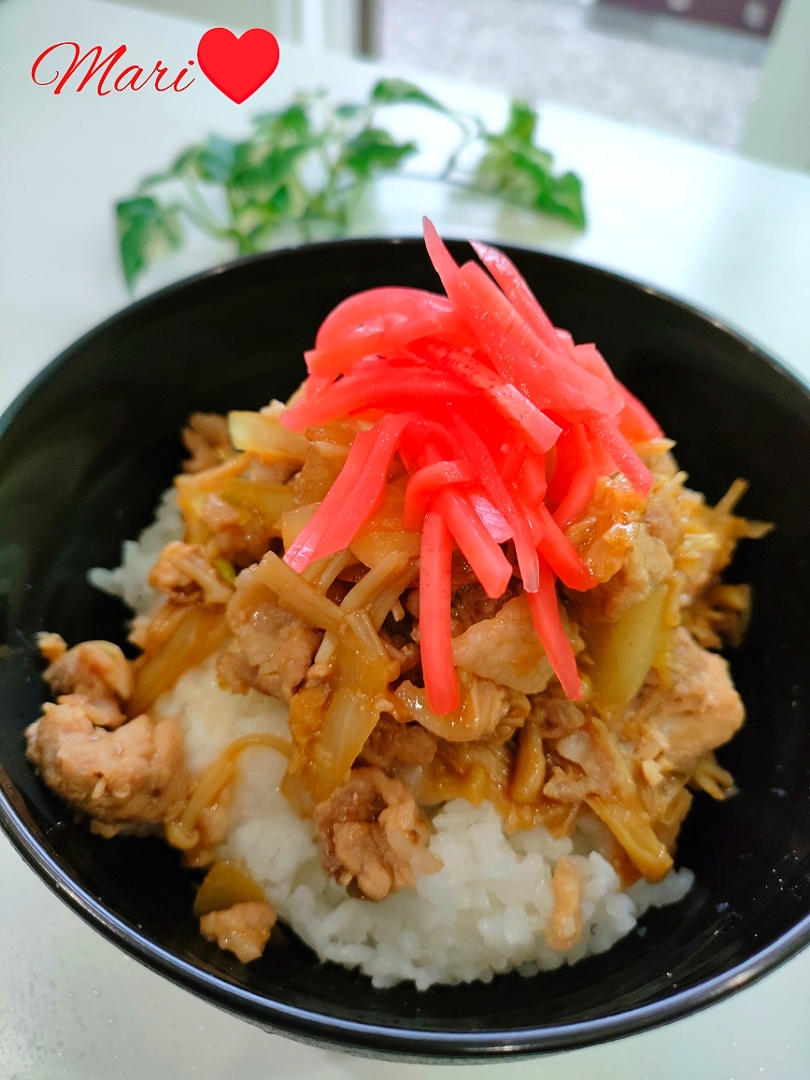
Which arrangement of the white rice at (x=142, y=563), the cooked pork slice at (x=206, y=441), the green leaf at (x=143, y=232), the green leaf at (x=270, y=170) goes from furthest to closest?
the green leaf at (x=270, y=170)
the green leaf at (x=143, y=232)
the cooked pork slice at (x=206, y=441)
the white rice at (x=142, y=563)

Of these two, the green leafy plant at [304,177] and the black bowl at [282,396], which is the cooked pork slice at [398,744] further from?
the green leafy plant at [304,177]

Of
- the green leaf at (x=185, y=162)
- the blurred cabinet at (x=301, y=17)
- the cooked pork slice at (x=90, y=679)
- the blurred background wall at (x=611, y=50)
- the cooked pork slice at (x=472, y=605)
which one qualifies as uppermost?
the blurred background wall at (x=611, y=50)

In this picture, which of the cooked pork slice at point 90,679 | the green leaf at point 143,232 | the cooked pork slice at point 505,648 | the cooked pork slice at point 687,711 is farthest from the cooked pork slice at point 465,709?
the green leaf at point 143,232

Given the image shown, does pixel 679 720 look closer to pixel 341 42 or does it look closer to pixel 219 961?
pixel 219 961

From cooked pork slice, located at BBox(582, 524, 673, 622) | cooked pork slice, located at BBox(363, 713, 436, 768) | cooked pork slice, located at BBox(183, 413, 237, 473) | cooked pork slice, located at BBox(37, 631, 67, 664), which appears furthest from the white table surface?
cooked pork slice, located at BBox(582, 524, 673, 622)

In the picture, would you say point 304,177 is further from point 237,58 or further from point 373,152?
point 237,58

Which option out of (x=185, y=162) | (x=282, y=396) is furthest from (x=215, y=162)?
(x=282, y=396)

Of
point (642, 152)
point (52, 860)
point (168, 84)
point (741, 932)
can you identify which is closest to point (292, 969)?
point (52, 860)
